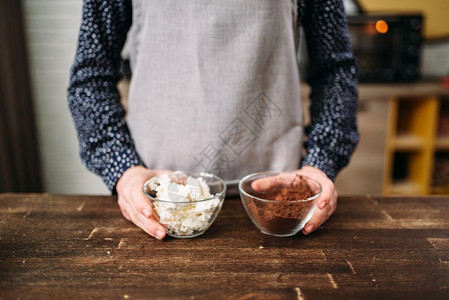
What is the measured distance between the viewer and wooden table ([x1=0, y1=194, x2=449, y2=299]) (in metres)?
0.58

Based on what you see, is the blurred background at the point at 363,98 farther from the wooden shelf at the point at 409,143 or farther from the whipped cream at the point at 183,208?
the whipped cream at the point at 183,208

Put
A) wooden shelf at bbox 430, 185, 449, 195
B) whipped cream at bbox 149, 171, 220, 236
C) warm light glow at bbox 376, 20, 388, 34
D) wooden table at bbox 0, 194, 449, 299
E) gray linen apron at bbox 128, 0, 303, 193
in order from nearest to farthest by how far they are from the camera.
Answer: wooden table at bbox 0, 194, 449, 299
whipped cream at bbox 149, 171, 220, 236
gray linen apron at bbox 128, 0, 303, 193
warm light glow at bbox 376, 20, 388, 34
wooden shelf at bbox 430, 185, 449, 195

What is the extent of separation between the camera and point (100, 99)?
3.11 ft

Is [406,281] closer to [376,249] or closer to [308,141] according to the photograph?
[376,249]

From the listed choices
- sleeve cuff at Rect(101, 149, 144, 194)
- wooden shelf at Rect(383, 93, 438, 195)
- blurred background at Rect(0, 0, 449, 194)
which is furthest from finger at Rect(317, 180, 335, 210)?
wooden shelf at Rect(383, 93, 438, 195)

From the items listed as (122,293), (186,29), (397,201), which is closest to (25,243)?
(122,293)

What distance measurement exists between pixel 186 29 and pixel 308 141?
1.35ft

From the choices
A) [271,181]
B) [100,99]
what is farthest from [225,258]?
[100,99]

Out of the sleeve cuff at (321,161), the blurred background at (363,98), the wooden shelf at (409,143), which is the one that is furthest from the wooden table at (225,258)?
the wooden shelf at (409,143)

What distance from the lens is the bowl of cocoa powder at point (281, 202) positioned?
2.35 feet

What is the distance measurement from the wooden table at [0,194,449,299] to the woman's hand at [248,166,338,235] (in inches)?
0.9

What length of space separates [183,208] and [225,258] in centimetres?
12

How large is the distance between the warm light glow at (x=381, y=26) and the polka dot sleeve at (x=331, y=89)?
1313 millimetres

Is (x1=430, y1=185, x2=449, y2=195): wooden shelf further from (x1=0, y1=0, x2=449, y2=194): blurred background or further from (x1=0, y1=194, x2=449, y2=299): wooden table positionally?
(x1=0, y1=194, x2=449, y2=299): wooden table
